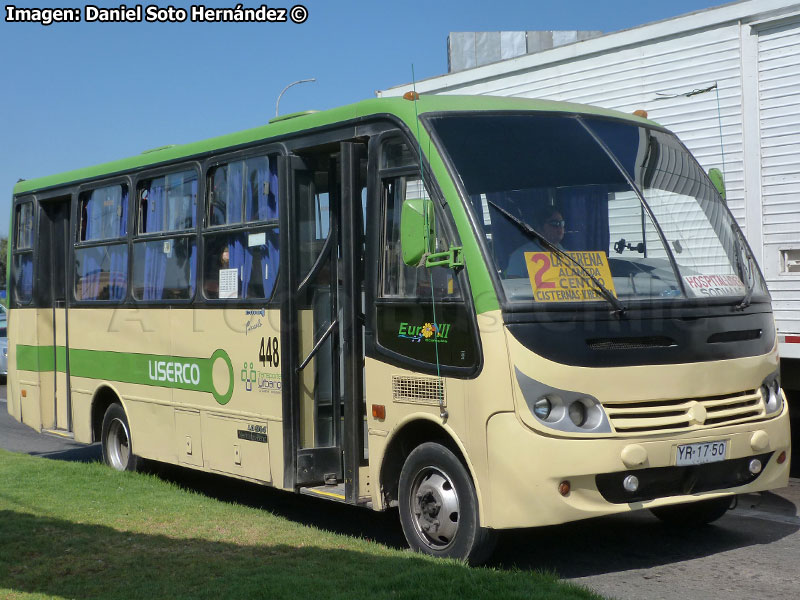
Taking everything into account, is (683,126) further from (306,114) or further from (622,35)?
(306,114)

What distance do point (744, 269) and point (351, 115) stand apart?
9.45ft

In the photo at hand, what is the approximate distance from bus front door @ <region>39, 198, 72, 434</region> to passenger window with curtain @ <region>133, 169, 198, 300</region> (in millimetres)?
1831

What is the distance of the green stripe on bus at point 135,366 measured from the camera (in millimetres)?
9406

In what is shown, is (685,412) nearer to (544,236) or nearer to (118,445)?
(544,236)

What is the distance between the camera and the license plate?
6.62 metres

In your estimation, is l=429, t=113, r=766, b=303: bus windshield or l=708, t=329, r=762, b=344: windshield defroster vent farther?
l=708, t=329, r=762, b=344: windshield defroster vent

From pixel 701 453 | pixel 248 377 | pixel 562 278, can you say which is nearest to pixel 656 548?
pixel 701 453

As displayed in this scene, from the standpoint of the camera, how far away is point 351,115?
7.91m

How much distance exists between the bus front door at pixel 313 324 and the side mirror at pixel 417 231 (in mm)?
1378

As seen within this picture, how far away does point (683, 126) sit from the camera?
10602 mm

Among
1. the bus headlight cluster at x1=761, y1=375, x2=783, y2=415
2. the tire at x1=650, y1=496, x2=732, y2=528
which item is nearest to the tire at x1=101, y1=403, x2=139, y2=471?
the tire at x1=650, y1=496, x2=732, y2=528

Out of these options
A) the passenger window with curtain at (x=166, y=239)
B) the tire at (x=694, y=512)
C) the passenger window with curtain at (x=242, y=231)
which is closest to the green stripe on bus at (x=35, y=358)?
the passenger window with curtain at (x=166, y=239)

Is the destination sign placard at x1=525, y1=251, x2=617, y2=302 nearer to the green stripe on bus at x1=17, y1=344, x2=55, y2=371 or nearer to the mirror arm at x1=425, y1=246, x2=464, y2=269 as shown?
the mirror arm at x1=425, y1=246, x2=464, y2=269

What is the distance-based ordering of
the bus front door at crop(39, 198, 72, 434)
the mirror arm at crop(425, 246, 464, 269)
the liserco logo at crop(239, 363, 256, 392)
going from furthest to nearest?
1. the bus front door at crop(39, 198, 72, 434)
2. the liserco logo at crop(239, 363, 256, 392)
3. the mirror arm at crop(425, 246, 464, 269)
